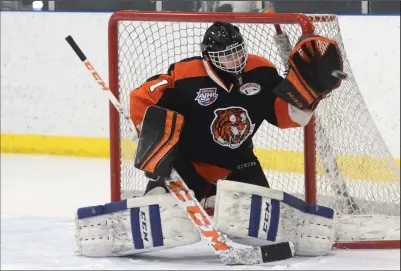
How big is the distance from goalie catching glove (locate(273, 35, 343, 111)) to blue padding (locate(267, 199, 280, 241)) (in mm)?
342

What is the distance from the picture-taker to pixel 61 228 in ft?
12.3

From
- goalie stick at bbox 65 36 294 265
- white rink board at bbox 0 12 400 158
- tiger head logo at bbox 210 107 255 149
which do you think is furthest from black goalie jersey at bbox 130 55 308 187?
white rink board at bbox 0 12 400 158

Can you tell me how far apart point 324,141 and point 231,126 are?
0.35 m

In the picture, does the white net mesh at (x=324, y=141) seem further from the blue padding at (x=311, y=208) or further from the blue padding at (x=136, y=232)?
the blue padding at (x=136, y=232)

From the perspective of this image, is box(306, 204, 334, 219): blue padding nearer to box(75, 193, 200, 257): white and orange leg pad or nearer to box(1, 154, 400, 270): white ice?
box(1, 154, 400, 270): white ice

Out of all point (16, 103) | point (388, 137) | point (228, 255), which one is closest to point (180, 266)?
point (228, 255)

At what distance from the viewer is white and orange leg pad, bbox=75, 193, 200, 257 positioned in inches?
121

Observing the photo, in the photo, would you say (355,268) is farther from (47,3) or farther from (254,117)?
(47,3)

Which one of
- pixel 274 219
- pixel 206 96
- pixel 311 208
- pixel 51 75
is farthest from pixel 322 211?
pixel 51 75

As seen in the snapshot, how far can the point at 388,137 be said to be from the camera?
464 centimetres

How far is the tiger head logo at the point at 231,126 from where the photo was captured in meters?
3.21

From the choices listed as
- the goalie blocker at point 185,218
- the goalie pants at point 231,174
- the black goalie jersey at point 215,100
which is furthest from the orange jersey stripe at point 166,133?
the goalie pants at point 231,174

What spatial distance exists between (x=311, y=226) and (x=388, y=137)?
1.67 m

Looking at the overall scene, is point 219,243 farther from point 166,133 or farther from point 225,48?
point 225,48
